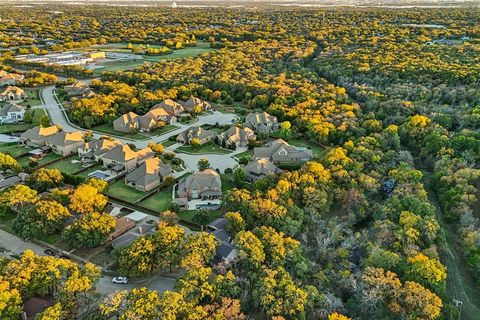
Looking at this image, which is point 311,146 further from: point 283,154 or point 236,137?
point 236,137

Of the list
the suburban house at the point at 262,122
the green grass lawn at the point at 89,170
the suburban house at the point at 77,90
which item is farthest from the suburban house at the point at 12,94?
the suburban house at the point at 262,122

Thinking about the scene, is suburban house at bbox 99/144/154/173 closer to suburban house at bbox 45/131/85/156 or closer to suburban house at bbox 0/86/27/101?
suburban house at bbox 45/131/85/156

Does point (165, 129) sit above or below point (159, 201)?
below

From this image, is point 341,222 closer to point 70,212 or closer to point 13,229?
point 70,212

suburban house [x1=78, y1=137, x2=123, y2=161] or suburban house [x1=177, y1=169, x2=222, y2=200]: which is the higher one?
suburban house [x1=177, y1=169, x2=222, y2=200]

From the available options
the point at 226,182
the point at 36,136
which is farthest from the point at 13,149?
the point at 226,182

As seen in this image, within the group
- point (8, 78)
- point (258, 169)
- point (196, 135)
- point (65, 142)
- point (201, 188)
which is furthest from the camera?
point (8, 78)

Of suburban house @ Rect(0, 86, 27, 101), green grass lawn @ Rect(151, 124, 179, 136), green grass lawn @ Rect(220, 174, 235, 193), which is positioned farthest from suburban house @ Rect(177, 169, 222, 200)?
suburban house @ Rect(0, 86, 27, 101)
